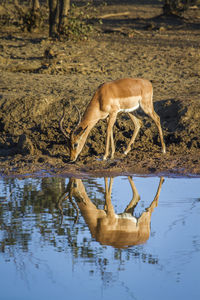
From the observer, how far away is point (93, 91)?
40.7 feet

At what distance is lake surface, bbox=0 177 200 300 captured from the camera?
4.95m

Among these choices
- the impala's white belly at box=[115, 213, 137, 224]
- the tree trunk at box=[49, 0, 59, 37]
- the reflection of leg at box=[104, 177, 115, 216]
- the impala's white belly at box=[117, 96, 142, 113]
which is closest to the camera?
the impala's white belly at box=[115, 213, 137, 224]

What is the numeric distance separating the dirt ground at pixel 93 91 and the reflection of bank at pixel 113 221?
3.97ft

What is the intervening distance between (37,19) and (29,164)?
10.9 meters

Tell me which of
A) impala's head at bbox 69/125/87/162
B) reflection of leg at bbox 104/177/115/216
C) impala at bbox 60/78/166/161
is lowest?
reflection of leg at bbox 104/177/115/216

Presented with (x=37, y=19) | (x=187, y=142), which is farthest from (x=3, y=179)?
(x=37, y=19)

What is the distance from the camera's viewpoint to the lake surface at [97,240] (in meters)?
4.95

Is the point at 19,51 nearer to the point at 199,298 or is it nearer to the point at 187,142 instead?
the point at 187,142

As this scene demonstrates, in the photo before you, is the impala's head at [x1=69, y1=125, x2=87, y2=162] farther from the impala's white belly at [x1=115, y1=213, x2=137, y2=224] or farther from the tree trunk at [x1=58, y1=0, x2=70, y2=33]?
the tree trunk at [x1=58, y1=0, x2=70, y2=33]

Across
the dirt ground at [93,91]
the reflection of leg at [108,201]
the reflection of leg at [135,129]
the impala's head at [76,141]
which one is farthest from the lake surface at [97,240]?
the reflection of leg at [135,129]

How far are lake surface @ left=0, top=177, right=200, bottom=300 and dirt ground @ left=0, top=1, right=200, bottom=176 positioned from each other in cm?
89

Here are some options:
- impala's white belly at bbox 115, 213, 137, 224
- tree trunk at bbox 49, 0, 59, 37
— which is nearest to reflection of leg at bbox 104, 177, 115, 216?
impala's white belly at bbox 115, 213, 137, 224

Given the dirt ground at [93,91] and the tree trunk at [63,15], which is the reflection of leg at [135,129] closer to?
the dirt ground at [93,91]

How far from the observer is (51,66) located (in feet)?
47.1
